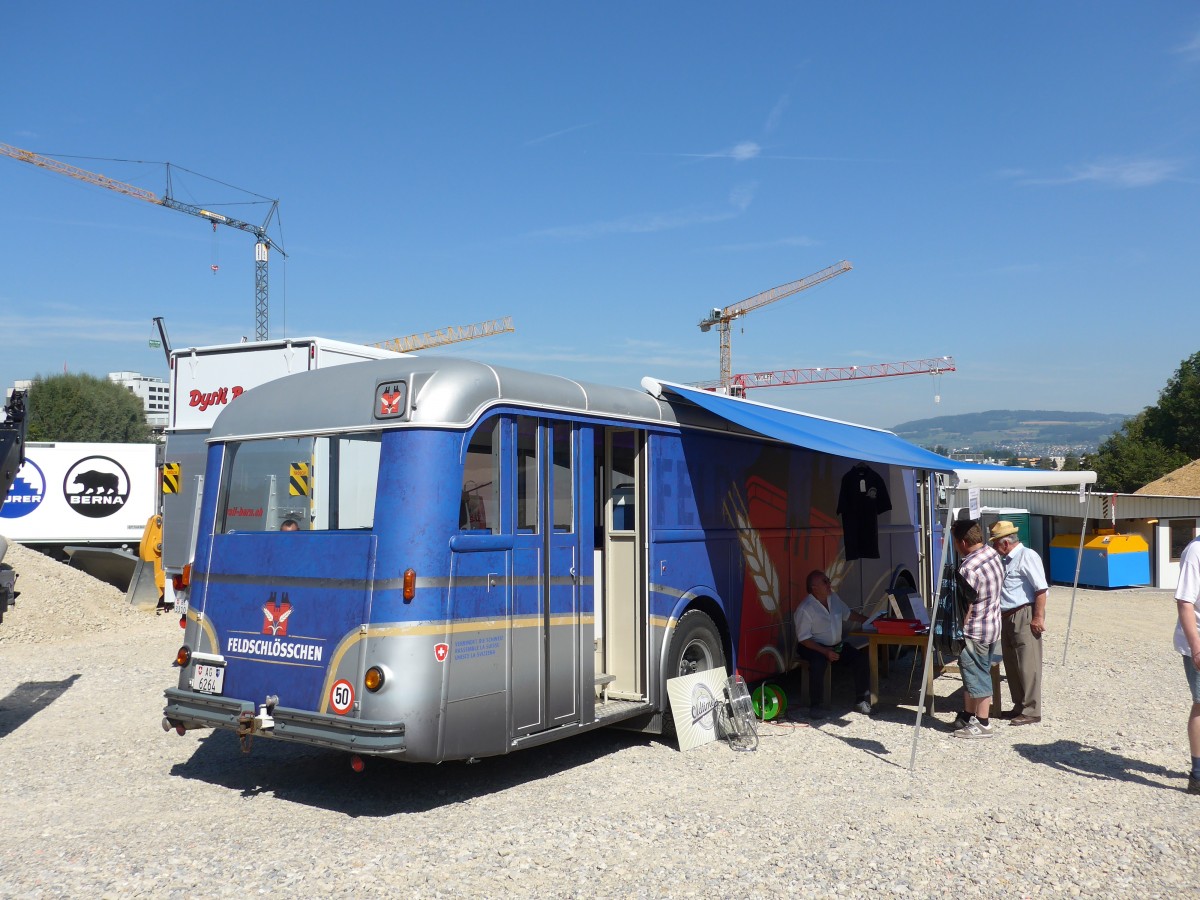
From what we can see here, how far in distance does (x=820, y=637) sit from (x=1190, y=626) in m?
3.30

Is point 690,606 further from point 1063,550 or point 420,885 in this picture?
point 1063,550

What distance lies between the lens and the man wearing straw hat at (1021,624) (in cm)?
857

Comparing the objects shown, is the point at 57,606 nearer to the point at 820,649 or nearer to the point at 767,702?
the point at 767,702

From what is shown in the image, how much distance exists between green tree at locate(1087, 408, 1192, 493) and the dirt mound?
4797 centimetres

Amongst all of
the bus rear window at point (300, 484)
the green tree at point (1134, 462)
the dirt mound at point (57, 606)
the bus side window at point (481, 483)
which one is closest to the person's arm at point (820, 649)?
the bus side window at point (481, 483)

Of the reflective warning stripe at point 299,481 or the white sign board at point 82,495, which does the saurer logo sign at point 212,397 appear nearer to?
the reflective warning stripe at point 299,481

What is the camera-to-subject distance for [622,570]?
7664 mm

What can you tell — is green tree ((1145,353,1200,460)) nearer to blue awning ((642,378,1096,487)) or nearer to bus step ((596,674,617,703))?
blue awning ((642,378,1096,487))

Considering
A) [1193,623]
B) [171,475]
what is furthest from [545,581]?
[171,475]

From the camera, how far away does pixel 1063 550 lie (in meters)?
22.3

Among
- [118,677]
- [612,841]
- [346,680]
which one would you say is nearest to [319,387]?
[346,680]

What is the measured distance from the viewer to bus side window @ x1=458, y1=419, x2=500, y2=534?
6.04 metres

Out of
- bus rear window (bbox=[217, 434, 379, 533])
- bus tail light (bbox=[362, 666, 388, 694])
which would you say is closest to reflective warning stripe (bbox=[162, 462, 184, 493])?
bus rear window (bbox=[217, 434, 379, 533])

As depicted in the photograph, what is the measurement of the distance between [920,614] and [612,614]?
4123 mm
